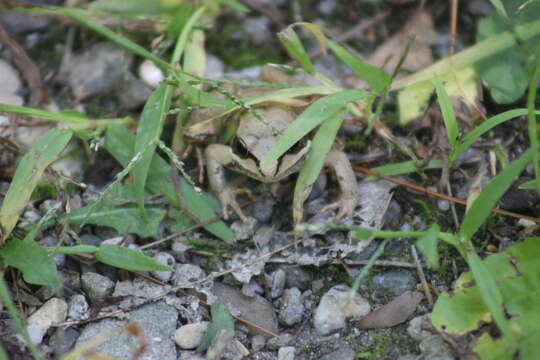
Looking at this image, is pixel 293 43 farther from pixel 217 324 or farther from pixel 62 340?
→ pixel 62 340

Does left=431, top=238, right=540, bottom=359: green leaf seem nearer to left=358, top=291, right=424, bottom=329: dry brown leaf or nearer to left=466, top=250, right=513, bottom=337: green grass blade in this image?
left=466, top=250, right=513, bottom=337: green grass blade

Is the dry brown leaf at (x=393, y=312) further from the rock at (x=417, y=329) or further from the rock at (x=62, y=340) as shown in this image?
the rock at (x=62, y=340)

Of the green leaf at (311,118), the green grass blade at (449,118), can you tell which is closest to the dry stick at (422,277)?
the green grass blade at (449,118)

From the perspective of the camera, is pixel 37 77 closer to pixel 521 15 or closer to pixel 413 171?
pixel 413 171

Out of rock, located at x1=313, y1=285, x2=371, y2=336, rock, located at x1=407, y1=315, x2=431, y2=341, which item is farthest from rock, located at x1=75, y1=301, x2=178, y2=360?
rock, located at x1=407, y1=315, x2=431, y2=341

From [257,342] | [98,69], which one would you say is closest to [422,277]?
[257,342]
